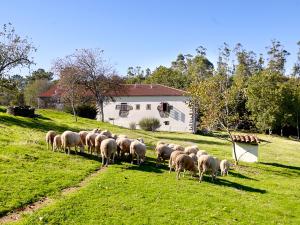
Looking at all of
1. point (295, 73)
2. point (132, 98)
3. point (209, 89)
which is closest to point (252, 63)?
point (295, 73)

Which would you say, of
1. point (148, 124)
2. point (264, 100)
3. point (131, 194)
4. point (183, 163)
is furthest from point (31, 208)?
point (264, 100)

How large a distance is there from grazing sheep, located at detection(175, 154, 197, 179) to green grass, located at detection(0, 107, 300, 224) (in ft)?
1.98

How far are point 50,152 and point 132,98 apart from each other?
5192 cm

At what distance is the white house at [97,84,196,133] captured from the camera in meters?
74.5

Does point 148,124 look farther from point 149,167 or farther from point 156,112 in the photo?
point 149,167

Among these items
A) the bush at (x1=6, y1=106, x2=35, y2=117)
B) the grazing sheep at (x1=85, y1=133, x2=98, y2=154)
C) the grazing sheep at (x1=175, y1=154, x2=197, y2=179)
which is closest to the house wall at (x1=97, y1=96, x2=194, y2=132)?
the bush at (x1=6, y1=106, x2=35, y2=117)

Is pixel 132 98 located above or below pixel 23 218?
above

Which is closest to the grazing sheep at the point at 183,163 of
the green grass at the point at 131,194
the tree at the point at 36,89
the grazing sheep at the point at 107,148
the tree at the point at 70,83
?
the green grass at the point at 131,194

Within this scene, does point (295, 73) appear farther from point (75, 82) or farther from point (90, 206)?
point (90, 206)

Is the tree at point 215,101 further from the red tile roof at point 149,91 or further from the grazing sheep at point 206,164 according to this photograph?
the red tile roof at point 149,91

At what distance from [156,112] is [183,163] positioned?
5326 centimetres

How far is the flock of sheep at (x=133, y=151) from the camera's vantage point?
2348 centimetres

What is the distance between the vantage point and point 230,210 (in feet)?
59.1

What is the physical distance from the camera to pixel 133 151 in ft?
84.8
